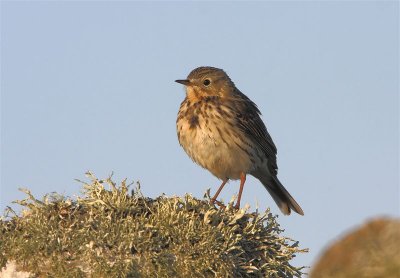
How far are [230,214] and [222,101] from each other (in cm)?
522

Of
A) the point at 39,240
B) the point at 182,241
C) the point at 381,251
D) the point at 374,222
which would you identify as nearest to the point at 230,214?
the point at 182,241

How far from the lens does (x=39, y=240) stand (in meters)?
6.22

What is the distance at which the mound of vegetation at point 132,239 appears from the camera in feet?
19.9

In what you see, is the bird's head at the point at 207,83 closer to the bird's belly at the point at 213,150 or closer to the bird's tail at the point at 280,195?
the bird's belly at the point at 213,150

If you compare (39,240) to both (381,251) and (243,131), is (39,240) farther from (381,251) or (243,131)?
(243,131)

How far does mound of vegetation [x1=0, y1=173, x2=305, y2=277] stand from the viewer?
6070 mm

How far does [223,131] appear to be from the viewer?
11.7 meters

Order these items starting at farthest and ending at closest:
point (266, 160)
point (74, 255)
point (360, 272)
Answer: point (266, 160) → point (74, 255) → point (360, 272)

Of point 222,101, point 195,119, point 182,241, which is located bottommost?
point 182,241

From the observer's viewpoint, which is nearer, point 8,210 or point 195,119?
point 8,210

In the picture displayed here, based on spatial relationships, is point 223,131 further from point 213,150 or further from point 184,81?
point 184,81

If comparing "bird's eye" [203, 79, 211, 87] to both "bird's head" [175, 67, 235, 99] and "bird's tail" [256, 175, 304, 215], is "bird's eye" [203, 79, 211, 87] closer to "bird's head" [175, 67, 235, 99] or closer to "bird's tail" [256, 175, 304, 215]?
"bird's head" [175, 67, 235, 99]

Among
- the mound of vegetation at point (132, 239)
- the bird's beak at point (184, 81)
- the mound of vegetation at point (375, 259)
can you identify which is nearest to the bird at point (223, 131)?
the bird's beak at point (184, 81)

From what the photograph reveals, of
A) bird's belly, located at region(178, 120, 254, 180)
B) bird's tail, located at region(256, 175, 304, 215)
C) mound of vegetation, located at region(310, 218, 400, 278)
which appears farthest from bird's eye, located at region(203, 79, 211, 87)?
mound of vegetation, located at region(310, 218, 400, 278)
